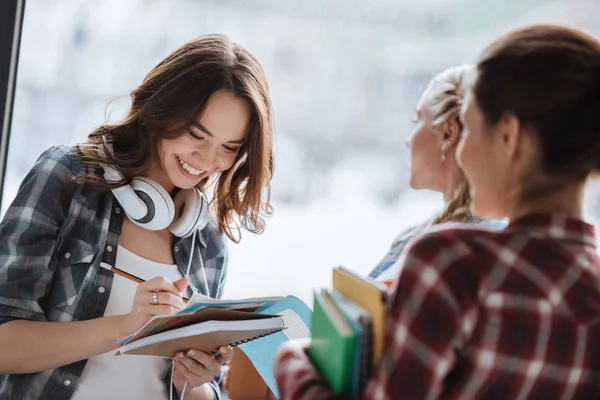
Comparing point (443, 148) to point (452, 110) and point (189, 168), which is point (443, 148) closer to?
point (452, 110)

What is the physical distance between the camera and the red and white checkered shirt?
75cm

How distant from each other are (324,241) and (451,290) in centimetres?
169

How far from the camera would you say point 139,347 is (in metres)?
1.30

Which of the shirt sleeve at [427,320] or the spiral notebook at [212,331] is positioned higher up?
the shirt sleeve at [427,320]

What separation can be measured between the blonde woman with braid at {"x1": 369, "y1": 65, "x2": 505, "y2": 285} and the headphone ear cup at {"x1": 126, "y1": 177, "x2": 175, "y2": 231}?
57cm

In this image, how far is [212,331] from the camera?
1.26m

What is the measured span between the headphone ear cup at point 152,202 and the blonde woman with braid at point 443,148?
1.88 feet

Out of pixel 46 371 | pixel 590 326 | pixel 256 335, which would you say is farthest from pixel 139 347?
pixel 590 326

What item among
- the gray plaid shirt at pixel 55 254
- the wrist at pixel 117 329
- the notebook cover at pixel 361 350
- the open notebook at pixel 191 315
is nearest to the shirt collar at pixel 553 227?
the notebook cover at pixel 361 350

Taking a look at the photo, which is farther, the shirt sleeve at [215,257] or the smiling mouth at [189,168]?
the shirt sleeve at [215,257]

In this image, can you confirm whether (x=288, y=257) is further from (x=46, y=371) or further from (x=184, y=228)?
(x=46, y=371)

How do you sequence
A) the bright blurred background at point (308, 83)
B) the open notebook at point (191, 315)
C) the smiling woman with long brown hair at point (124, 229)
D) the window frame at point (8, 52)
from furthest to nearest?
the bright blurred background at point (308, 83), the window frame at point (8, 52), the smiling woman with long brown hair at point (124, 229), the open notebook at point (191, 315)

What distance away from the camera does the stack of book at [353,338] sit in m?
0.79

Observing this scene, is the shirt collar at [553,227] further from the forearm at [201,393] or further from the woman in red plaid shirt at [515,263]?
the forearm at [201,393]
